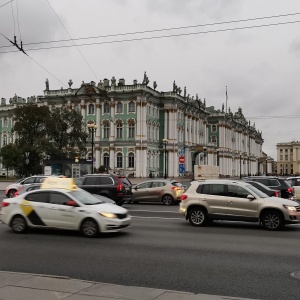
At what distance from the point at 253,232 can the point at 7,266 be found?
8.07 m

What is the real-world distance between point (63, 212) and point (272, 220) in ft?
22.5

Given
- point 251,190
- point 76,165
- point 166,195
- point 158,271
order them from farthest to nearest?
point 76,165 < point 166,195 < point 251,190 < point 158,271

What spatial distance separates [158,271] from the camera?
29.1ft

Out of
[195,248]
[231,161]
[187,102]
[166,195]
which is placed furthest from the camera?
[231,161]

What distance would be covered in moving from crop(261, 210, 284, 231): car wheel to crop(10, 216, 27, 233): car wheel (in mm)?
7831

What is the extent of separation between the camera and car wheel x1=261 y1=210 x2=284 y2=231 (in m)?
14.8

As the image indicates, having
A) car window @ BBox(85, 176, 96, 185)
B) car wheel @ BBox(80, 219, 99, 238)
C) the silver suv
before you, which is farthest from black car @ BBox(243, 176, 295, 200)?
car wheel @ BBox(80, 219, 99, 238)

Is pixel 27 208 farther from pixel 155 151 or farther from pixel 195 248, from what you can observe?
pixel 155 151

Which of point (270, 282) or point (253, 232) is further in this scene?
point (253, 232)

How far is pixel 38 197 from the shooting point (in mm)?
14047

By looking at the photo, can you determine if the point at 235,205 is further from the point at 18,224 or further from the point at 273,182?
the point at 273,182

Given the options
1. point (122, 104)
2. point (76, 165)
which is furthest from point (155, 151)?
point (76, 165)

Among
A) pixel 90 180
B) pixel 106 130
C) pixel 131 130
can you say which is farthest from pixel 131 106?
pixel 90 180

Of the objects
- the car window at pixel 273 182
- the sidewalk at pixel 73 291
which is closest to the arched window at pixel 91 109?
the car window at pixel 273 182
